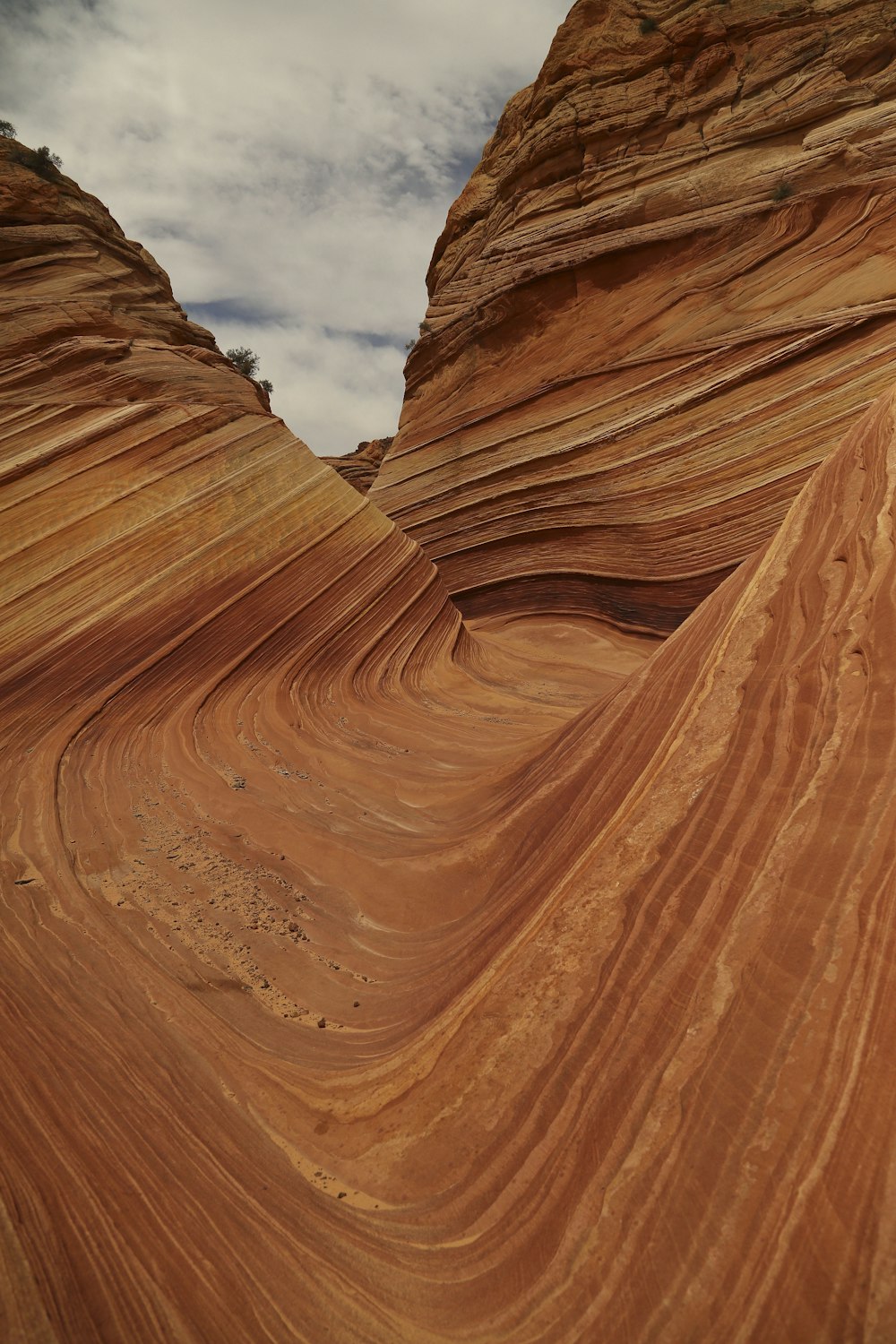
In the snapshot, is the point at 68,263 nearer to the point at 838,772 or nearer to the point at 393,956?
the point at 393,956

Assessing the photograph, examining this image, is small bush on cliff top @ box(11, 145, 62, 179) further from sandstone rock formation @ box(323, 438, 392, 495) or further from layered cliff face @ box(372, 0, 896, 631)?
sandstone rock formation @ box(323, 438, 392, 495)

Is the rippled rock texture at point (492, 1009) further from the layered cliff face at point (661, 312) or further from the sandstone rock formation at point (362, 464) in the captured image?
the sandstone rock formation at point (362, 464)

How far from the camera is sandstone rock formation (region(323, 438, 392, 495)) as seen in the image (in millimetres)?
22359

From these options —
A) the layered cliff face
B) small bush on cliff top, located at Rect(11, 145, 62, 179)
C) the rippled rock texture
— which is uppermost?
the layered cliff face

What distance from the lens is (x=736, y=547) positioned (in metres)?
8.55

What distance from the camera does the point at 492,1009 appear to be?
2244mm

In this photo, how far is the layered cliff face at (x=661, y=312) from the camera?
866cm

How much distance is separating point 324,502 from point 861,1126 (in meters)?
6.87

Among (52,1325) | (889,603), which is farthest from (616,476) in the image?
(52,1325)

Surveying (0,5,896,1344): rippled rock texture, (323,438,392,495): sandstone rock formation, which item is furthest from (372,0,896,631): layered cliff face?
(323,438,392,495): sandstone rock formation

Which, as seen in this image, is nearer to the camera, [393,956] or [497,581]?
[393,956]

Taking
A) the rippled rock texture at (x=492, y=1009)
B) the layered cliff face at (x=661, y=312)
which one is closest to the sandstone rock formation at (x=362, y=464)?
the layered cliff face at (x=661, y=312)

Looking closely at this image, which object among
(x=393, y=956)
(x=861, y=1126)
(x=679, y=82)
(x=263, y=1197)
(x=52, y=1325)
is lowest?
(x=52, y=1325)

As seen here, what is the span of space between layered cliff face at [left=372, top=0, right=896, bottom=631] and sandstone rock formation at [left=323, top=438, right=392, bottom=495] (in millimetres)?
9788
